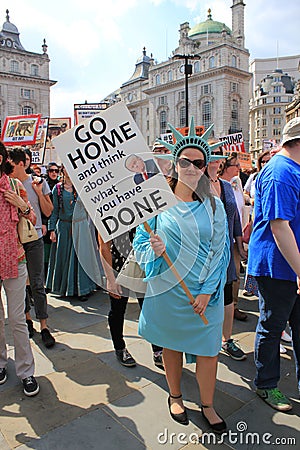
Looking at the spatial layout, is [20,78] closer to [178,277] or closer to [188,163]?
[188,163]

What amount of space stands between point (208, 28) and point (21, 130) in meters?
65.9

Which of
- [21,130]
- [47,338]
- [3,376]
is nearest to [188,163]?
[3,376]

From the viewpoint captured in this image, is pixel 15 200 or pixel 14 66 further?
pixel 14 66

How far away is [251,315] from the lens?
459 cm

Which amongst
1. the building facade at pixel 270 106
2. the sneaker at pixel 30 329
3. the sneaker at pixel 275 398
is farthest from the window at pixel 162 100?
the sneaker at pixel 275 398

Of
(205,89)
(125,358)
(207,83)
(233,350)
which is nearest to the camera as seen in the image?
(125,358)

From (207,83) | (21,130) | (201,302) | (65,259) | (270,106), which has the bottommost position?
(65,259)

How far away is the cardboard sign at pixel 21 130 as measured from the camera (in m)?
10.6

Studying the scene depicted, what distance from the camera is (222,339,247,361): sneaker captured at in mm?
3471

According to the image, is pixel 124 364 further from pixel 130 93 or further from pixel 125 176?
pixel 130 93

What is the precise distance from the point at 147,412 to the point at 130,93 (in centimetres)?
7786

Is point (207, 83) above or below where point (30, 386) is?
above

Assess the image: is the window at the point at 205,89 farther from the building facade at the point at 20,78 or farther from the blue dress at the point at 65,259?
the blue dress at the point at 65,259

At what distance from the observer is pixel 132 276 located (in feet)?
9.03
